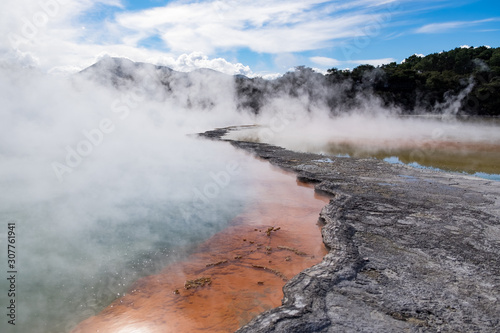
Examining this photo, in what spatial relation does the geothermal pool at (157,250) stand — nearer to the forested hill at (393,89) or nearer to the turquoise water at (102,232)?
the turquoise water at (102,232)

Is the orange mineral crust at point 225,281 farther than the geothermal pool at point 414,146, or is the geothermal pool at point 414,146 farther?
the geothermal pool at point 414,146

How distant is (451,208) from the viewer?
454 centimetres

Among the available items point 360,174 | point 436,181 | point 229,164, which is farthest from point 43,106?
point 436,181

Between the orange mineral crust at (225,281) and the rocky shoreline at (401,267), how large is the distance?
29 centimetres

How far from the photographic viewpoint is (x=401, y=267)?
302 cm

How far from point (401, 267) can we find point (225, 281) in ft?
5.52

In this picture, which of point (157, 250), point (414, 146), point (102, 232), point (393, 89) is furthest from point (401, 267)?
point (393, 89)

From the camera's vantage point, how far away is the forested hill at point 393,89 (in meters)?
23.3

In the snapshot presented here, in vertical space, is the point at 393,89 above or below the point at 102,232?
above

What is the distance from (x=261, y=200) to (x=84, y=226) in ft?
8.87
